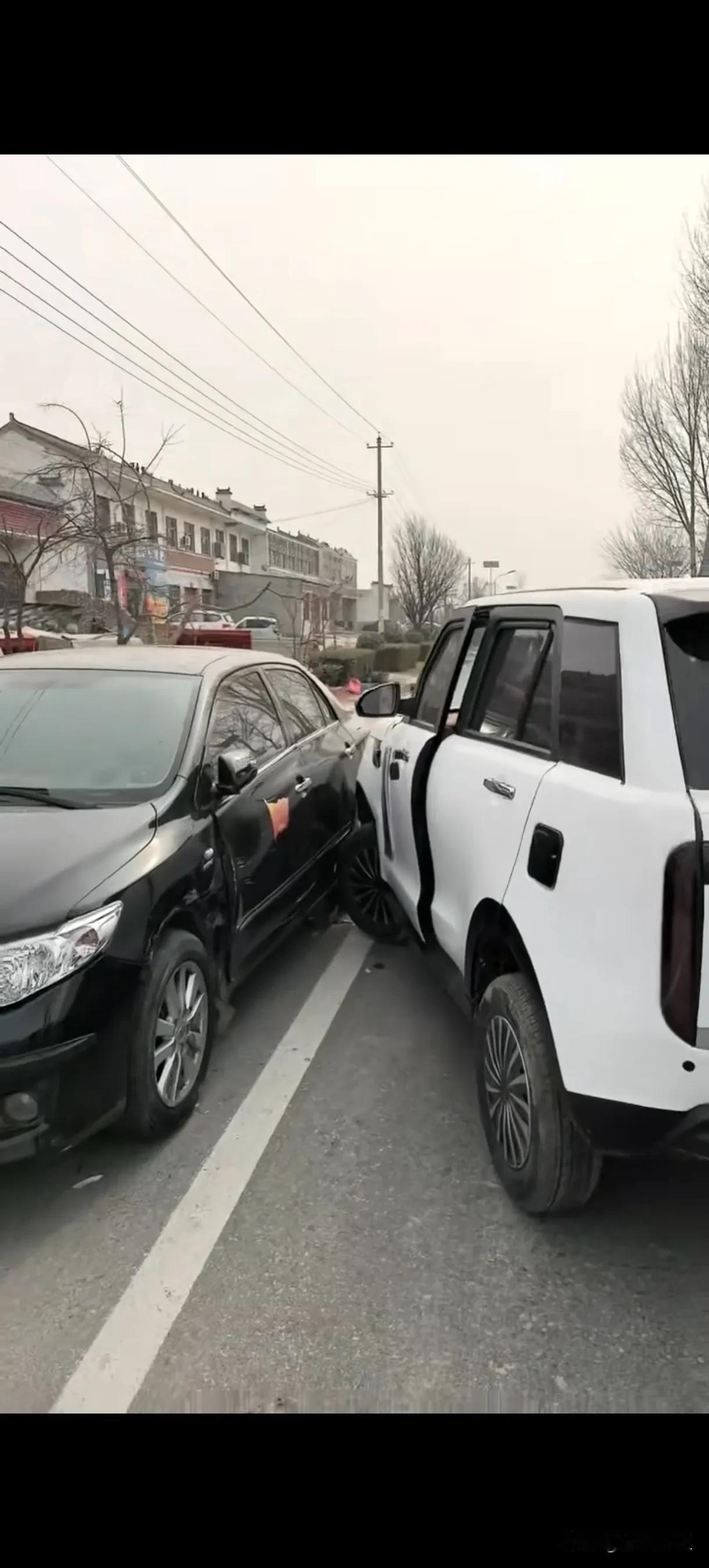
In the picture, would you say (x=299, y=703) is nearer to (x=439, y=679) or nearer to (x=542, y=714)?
(x=439, y=679)

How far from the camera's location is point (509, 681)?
3.13 metres

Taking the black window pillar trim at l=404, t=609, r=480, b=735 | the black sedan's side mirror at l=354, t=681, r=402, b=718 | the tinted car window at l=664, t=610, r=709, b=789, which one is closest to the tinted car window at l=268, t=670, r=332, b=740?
the black sedan's side mirror at l=354, t=681, r=402, b=718

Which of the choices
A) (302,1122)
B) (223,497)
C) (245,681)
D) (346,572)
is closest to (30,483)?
(245,681)

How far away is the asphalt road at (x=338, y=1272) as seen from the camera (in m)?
2.09

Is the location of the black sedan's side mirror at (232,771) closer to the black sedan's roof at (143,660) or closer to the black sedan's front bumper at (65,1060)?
the black sedan's roof at (143,660)

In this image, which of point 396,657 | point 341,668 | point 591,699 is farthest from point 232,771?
point 396,657

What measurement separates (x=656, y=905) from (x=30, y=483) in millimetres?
25440

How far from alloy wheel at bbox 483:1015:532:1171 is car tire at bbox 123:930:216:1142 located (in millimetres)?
1029

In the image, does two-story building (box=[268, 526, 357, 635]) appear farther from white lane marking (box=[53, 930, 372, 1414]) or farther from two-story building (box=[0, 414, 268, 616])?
white lane marking (box=[53, 930, 372, 1414])

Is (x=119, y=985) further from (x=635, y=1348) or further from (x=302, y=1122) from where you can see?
(x=635, y=1348)

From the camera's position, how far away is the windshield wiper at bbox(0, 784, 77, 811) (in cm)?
322

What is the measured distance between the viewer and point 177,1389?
208cm

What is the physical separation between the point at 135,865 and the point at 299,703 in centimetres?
258

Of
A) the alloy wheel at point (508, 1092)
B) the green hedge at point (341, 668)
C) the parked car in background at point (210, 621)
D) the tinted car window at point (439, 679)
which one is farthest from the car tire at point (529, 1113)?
the parked car in background at point (210, 621)
